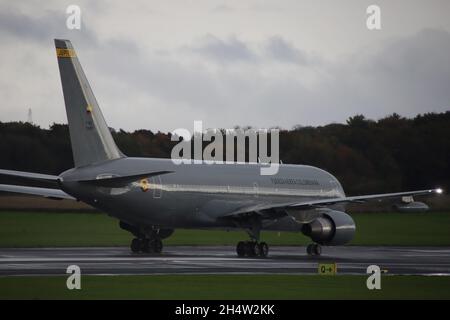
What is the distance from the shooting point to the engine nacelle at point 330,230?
4747 cm

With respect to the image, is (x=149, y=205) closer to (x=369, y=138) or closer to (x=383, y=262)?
(x=383, y=262)

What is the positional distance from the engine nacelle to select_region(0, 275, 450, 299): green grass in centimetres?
1265

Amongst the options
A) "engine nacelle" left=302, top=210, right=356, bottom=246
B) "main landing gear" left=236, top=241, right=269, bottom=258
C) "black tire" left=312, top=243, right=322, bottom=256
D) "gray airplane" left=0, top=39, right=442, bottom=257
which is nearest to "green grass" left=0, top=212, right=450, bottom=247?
"gray airplane" left=0, top=39, right=442, bottom=257

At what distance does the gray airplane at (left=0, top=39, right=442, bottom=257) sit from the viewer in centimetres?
4281

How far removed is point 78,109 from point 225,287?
14341mm

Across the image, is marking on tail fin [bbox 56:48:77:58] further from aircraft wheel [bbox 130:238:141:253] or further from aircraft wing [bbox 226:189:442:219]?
aircraft wing [bbox 226:189:442:219]

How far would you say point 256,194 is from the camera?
167 feet

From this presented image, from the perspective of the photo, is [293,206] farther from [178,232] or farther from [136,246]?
[178,232]

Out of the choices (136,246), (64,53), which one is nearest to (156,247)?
(136,246)

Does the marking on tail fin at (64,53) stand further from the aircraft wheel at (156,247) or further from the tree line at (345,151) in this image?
the tree line at (345,151)

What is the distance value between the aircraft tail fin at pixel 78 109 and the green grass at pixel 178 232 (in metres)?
10.1

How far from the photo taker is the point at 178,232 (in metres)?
66.4
